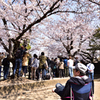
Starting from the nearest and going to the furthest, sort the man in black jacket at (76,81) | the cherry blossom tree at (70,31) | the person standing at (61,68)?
the man in black jacket at (76,81)
the person standing at (61,68)
the cherry blossom tree at (70,31)

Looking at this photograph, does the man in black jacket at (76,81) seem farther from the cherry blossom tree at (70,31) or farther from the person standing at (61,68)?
the cherry blossom tree at (70,31)

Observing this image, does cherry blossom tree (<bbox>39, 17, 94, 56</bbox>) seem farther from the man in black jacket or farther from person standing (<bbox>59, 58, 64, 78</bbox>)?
the man in black jacket

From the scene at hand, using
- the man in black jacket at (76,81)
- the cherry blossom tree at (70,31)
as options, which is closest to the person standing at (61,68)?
the cherry blossom tree at (70,31)

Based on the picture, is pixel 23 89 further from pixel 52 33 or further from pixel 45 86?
pixel 52 33

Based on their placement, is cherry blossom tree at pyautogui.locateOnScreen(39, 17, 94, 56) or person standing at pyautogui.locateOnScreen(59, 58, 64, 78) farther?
cherry blossom tree at pyautogui.locateOnScreen(39, 17, 94, 56)

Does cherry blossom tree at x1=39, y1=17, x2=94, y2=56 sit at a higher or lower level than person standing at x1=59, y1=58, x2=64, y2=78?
higher

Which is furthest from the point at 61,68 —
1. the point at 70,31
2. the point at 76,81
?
the point at 76,81

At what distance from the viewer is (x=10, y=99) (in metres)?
4.93

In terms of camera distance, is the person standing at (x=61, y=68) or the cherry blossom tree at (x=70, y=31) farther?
the cherry blossom tree at (x=70, y=31)

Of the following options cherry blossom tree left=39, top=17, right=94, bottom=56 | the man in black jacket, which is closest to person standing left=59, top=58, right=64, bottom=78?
cherry blossom tree left=39, top=17, right=94, bottom=56

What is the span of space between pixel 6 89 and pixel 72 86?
14.3 ft

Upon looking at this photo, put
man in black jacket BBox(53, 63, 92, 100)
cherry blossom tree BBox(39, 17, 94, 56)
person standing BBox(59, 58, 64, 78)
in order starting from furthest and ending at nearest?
cherry blossom tree BBox(39, 17, 94, 56) < person standing BBox(59, 58, 64, 78) < man in black jacket BBox(53, 63, 92, 100)

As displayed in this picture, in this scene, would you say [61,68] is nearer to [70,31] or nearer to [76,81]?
[70,31]

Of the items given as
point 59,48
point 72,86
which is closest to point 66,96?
point 72,86
